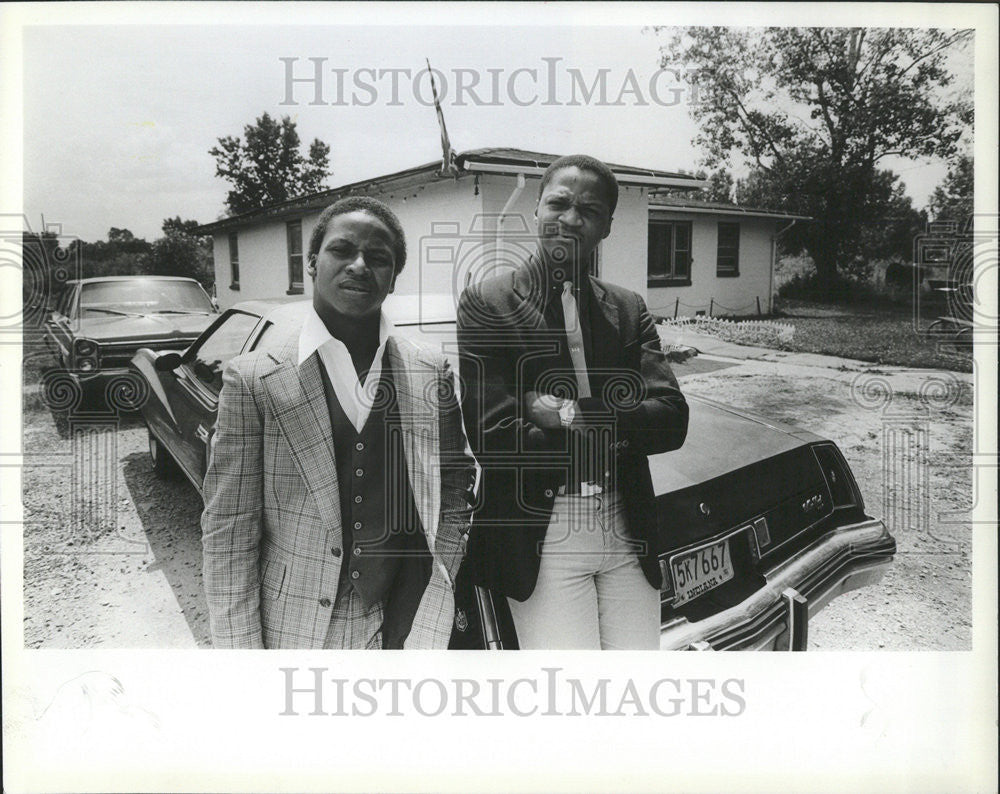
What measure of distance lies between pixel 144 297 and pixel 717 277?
216 centimetres

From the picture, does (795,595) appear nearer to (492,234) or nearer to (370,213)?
(492,234)

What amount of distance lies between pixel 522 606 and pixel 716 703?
0.98 meters

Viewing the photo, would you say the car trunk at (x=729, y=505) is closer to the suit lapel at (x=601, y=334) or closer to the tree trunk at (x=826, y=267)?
the suit lapel at (x=601, y=334)

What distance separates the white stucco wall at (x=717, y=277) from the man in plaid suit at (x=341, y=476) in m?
0.94

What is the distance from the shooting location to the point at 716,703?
3.02 metres

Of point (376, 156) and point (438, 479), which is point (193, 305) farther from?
point (438, 479)

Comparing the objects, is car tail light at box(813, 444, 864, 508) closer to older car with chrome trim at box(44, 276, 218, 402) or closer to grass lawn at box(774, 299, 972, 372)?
grass lawn at box(774, 299, 972, 372)

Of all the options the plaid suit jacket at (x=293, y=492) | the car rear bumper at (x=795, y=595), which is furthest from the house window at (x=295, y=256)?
the car rear bumper at (x=795, y=595)

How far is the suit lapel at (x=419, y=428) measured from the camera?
8.40ft

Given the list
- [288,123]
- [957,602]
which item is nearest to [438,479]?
[288,123]

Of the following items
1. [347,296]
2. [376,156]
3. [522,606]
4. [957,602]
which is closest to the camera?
[347,296]

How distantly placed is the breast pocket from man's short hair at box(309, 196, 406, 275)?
3.20ft

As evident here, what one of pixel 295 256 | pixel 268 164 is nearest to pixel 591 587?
pixel 295 256

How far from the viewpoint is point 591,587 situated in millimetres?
2547
